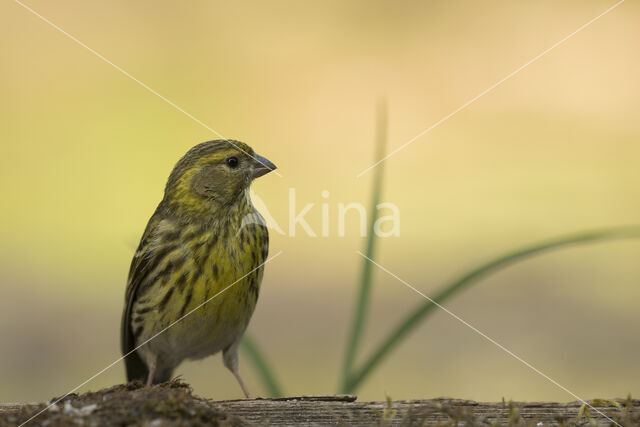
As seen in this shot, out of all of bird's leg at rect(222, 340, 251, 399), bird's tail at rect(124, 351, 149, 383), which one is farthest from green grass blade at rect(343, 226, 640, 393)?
bird's tail at rect(124, 351, 149, 383)

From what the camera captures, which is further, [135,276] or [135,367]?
[135,367]

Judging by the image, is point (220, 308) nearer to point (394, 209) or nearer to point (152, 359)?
point (152, 359)

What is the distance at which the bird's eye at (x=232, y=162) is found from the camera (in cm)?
488

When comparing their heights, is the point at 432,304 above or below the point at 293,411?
above

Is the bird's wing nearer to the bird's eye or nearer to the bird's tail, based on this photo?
the bird's tail

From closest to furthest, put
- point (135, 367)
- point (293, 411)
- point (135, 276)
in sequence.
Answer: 1. point (293, 411)
2. point (135, 276)
3. point (135, 367)

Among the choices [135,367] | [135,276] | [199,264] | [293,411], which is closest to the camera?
[293,411]

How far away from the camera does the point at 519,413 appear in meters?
3.40

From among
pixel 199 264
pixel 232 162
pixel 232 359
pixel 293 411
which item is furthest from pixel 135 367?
pixel 293 411

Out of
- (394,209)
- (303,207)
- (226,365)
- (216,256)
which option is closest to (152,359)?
(226,365)

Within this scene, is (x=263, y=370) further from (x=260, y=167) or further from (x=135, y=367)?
(x=135, y=367)

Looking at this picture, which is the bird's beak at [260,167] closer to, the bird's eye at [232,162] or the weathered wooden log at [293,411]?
the bird's eye at [232,162]

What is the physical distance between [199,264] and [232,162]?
0.69 m

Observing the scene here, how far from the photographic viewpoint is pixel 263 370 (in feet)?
13.9
